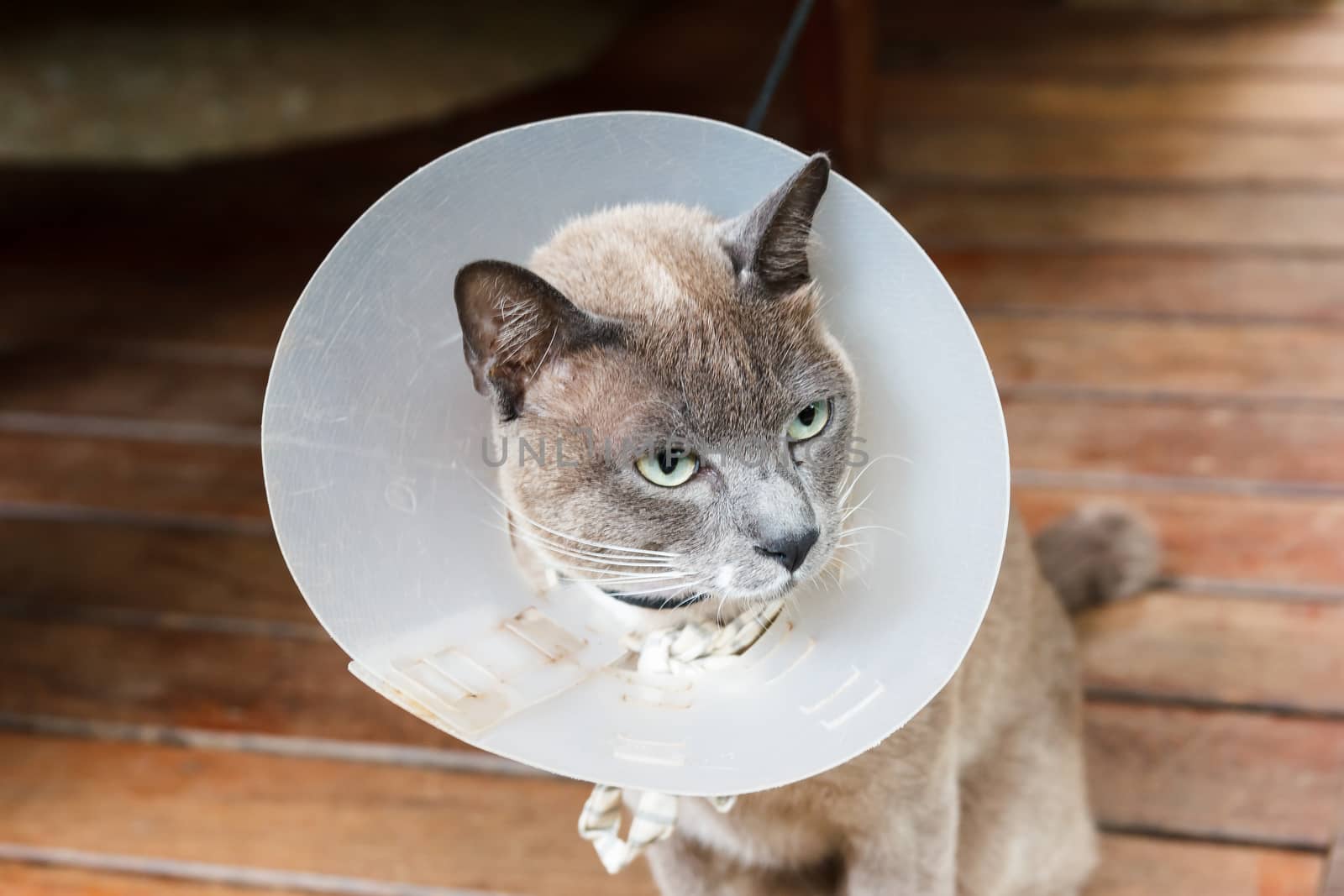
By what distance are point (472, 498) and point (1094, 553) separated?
2.88ft

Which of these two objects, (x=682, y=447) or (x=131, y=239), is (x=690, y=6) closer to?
(x=131, y=239)

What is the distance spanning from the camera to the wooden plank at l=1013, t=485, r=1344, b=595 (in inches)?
61.9

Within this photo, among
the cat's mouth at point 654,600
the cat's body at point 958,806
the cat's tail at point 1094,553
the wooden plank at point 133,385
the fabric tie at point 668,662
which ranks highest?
the cat's mouth at point 654,600

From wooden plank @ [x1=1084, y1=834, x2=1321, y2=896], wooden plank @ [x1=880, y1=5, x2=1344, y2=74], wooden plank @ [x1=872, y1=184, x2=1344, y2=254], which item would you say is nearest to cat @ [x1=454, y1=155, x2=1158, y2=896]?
wooden plank @ [x1=1084, y1=834, x2=1321, y2=896]

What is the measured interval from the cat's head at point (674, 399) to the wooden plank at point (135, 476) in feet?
3.53

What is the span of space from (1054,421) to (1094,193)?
0.80m

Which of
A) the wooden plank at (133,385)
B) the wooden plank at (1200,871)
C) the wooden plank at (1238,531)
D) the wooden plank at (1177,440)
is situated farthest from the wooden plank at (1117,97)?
the wooden plank at (1200,871)

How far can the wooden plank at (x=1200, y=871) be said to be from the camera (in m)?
1.23

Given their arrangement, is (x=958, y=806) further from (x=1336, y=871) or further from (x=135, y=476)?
(x=135, y=476)

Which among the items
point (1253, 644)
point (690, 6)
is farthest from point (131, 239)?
point (1253, 644)

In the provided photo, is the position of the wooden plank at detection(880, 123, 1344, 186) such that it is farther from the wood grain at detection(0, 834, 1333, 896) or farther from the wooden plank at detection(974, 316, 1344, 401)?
the wood grain at detection(0, 834, 1333, 896)

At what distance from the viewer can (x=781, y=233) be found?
0.81 m

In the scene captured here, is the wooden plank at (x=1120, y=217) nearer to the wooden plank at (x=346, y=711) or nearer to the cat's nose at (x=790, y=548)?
the wooden plank at (x=346, y=711)

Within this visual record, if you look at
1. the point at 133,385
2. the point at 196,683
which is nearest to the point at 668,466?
the point at 196,683
